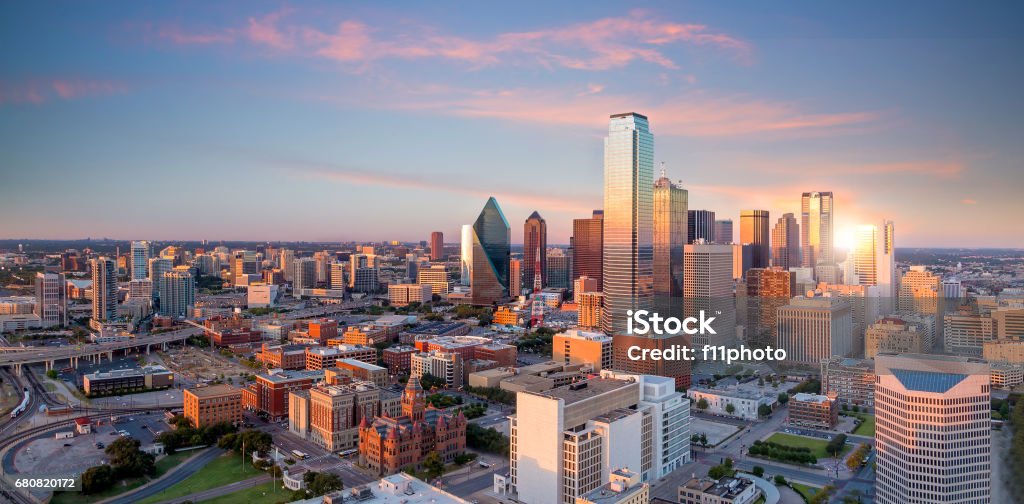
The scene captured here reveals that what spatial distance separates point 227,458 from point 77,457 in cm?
339

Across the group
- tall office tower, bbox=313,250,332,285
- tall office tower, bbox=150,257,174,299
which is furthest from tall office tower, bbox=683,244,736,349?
tall office tower, bbox=313,250,332,285

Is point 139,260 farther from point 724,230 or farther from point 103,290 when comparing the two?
point 724,230

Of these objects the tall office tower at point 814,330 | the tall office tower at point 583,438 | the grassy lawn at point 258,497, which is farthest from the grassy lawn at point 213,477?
the tall office tower at point 814,330

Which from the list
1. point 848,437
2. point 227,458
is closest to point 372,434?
point 227,458

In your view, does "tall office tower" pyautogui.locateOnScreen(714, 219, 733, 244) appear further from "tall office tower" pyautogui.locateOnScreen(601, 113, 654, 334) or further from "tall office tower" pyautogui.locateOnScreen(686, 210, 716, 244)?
"tall office tower" pyautogui.locateOnScreen(601, 113, 654, 334)

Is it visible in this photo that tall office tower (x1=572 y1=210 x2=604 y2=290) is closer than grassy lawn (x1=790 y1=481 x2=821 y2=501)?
No

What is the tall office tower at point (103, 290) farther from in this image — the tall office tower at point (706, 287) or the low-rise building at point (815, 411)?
the low-rise building at point (815, 411)

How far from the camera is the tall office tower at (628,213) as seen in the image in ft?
104

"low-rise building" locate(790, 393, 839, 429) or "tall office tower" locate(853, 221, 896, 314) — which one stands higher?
"tall office tower" locate(853, 221, 896, 314)

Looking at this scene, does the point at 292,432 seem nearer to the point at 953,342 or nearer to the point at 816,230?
the point at 953,342

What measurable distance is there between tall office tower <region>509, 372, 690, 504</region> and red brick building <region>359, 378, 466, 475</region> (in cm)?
257

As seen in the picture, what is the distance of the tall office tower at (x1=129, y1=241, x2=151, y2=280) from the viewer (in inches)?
2047

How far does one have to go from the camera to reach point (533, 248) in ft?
207

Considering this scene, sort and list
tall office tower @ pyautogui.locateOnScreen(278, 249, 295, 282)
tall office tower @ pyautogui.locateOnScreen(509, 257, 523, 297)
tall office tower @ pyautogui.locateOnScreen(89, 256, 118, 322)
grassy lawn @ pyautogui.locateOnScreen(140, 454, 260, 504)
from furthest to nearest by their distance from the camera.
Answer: tall office tower @ pyautogui.locateOnScreen(278, 249, 295, 282) < tall office tower @ pyautogui.locateOnScreen(509, 257, 523, 297) < tall office tower @ pyautogui.locateOnScreen(89, 256, 118, 322) < grassy lawn @ pyautogui.locateOnScreen(140, 454, 260, 504)
